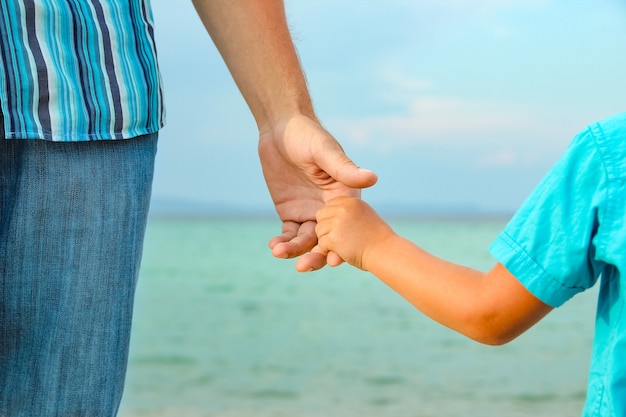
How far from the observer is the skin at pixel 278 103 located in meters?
1.54

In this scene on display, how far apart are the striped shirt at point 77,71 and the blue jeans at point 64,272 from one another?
35mm

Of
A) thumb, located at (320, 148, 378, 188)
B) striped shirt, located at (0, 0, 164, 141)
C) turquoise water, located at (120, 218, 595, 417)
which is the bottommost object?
turquoise water, located at (120, 218, 595, 417)

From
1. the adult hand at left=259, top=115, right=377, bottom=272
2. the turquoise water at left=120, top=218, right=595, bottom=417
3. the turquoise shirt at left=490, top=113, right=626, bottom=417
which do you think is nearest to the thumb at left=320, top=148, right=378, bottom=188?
the adult hand at left=259, top=115, right=377, bottom=272

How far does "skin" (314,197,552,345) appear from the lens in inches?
45.3

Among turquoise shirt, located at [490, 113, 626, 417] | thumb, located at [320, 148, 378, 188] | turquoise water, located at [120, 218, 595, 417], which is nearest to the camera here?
turquoise shirt, located at [490, 113, 626, 417]

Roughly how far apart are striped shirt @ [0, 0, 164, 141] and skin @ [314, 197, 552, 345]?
384 mm

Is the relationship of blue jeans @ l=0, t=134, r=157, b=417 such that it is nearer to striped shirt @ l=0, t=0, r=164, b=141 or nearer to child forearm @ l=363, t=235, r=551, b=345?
striped shirt @ l=0, t=0, r=164, b=141

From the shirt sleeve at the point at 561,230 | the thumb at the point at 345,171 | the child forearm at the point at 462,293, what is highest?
the thumb at the point at 345,171

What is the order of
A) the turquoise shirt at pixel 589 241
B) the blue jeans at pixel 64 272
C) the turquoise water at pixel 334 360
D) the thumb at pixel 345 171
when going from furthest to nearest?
the turquoise water at pixel 334 360 < the thumb at pixel 345 171 < the blue jeans at pixel 64 272 < the turquoise shirt at pixel 589 241

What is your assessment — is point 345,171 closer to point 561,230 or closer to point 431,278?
point 431,278

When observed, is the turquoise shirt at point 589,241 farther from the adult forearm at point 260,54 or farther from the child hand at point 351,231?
the adult forearm at point 260,54

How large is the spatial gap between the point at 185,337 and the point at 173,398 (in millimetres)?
3321

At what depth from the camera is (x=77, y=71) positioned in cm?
116

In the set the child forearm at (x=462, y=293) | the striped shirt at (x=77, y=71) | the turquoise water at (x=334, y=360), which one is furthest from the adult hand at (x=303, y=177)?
the turquoise water at (x=334, y=360)
